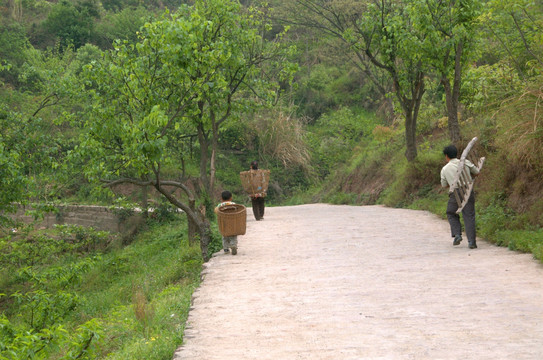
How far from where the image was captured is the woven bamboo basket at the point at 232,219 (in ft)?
34.5

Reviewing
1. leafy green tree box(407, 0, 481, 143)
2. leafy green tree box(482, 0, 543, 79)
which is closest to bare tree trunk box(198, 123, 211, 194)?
leafy green tree box(407, 0, 481, 143)

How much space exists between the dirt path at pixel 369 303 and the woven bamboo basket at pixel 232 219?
19.7 inches

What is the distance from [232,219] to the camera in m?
10.6

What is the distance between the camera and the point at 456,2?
14.4 m

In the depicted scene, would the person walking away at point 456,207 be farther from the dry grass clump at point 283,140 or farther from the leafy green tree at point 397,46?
the dry grass clump at point 283,140

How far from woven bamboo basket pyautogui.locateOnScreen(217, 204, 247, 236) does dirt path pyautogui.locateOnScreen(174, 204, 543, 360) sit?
50 centimetres

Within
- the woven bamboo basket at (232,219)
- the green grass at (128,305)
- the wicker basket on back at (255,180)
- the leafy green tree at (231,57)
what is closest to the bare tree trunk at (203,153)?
the leafy green tree at (231,57)

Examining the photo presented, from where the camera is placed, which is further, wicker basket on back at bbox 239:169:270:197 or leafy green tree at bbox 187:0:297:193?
leafy green tree at bbox 187:0:297:193

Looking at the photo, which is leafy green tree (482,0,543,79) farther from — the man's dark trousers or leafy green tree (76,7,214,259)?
leafy green tree (76,7,214,259)

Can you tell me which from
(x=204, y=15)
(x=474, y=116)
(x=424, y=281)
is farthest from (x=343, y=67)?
(x=424, y=281)

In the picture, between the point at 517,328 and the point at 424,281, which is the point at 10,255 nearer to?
the point at 424,281

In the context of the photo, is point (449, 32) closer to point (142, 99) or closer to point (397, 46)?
point (397, 46)

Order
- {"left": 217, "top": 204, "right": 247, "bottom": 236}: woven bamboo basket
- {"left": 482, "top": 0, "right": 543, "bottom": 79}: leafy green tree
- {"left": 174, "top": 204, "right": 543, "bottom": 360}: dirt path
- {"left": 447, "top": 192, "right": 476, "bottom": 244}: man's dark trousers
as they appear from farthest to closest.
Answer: {"left": 482, "top": 0, "right": 543, "bottom": 79}: leafy green tree → {"left": 217, "top": 204, "right": 247, "bottom": 236}: woven bamboo basket → {"left": 447, "top": 192, "right": 476, "bottom": 244}: man's dark trousers → {"left": 174, "top": 204, "right": 543, "bottom": 360}: dirt path

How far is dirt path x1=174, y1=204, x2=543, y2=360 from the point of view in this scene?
5.29m
